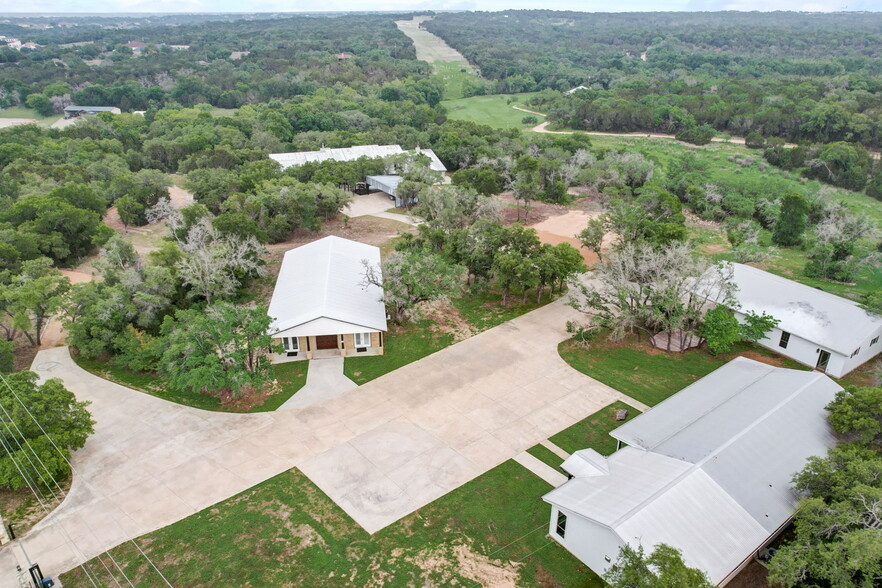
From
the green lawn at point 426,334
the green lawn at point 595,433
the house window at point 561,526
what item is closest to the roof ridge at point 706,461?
the house window at point 561,526

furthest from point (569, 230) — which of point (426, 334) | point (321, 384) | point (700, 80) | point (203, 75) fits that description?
point (203, 75)

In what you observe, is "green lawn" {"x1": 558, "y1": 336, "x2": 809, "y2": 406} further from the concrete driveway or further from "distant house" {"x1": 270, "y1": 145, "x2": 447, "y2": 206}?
"distant house" {"x1": 270, "y1": 145, "x2": 447, "y2": 206}

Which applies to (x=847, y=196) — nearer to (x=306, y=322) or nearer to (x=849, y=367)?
(x=849, y=367)

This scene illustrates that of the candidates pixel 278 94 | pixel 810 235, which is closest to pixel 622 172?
pixel 810 235

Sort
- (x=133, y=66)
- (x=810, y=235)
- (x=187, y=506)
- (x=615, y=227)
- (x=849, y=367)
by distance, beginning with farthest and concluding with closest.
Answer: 1. (x=133, y=66)
2. (x=810, y=235)
3. (x=615, y=227)
4. (x=849, y=367)
5. (x=187, y=506)

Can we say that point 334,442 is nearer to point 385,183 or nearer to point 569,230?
point 569,230

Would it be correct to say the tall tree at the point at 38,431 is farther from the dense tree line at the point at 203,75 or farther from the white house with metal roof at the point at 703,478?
the dense tree line at the point at 203,75
